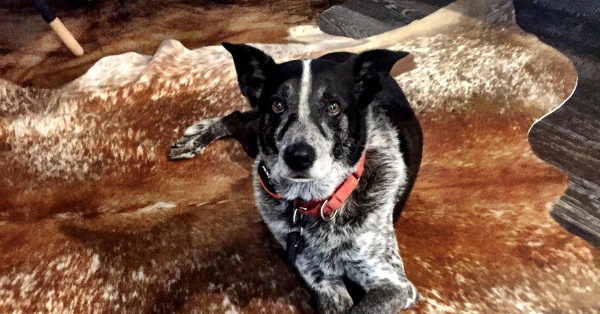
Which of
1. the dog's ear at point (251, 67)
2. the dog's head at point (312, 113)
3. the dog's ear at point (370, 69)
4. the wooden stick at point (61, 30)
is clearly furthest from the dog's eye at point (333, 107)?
the wooden stick at point (61, 30)

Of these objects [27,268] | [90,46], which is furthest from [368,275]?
[90,46]

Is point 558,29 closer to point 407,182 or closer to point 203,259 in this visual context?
point 407,182

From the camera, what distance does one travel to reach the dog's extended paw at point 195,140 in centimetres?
190

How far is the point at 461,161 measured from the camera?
1687mm

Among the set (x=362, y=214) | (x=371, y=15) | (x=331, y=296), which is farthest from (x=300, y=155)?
(x=371, y=15)

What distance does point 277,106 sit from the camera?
1350 millimetres

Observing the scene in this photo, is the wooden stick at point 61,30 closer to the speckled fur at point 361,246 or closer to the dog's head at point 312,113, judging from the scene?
the dog's head at point 312,113

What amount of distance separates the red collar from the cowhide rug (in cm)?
23

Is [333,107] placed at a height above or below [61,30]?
below

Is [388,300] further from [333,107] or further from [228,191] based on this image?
[228,191]

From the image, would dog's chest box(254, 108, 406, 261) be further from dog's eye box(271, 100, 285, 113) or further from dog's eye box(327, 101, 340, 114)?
dog's eye box(271, 100, 285, 113)

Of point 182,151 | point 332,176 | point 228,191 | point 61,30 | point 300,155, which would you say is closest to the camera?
point 300,155

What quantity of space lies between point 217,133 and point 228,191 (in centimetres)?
41

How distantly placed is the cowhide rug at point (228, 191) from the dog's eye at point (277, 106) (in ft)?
1.81
